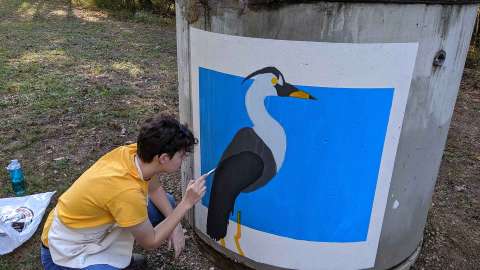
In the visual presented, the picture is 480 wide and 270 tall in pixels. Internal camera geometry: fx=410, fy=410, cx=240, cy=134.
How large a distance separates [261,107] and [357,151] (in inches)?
22.2

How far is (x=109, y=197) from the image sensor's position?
2027mm

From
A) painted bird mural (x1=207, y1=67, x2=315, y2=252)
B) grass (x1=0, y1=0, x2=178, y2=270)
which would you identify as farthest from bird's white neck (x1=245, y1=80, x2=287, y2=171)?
grass (x1=0, y1=0, x2=178, y2=270)

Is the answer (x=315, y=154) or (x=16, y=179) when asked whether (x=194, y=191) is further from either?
(x=16, y=179)

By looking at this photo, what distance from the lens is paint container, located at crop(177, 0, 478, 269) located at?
2020mm

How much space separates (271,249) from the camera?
2496mm

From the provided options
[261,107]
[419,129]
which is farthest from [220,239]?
[419,129]

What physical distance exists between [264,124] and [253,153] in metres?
0.21

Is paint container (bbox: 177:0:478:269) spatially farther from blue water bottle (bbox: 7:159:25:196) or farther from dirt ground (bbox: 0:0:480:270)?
blue water bottle (bbox: 7:159:25:196)

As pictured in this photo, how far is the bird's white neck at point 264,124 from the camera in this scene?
221cm

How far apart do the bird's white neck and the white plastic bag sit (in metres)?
1.96

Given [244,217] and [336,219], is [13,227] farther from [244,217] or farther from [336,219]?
[336,219]

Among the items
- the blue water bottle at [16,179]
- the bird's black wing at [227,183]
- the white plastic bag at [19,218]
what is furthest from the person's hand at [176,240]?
the blue water bottle at [16,179]

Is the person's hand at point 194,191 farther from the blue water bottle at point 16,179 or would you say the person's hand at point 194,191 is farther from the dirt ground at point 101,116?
the blue water bottle at point 16,179

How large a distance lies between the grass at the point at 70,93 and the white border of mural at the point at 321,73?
1.72m
